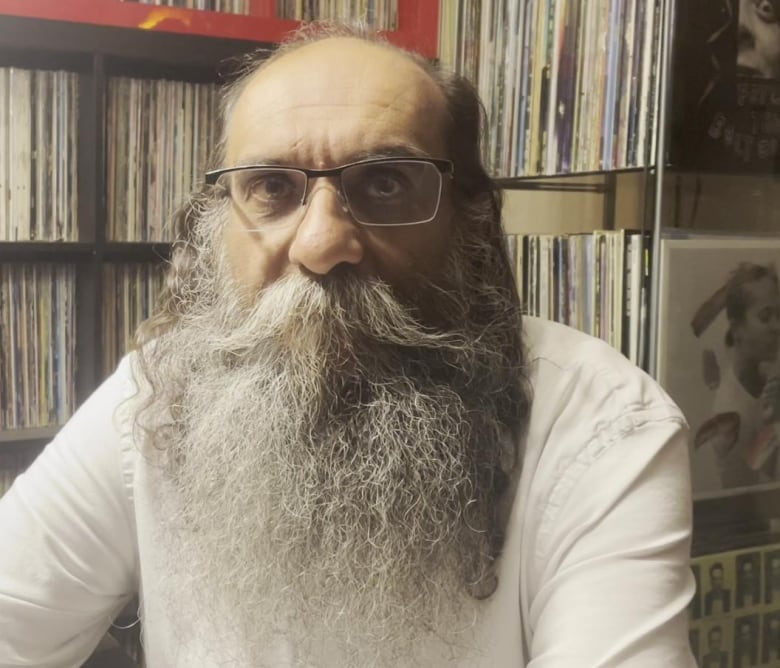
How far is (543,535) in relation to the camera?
853 mm

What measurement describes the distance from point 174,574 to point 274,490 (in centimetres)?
20

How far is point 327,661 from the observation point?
2.93ft

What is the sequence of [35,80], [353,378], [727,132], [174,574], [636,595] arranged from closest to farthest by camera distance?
1. [636,595]
2. [353,378]
3. [174,574]
4. [727,132]
5. [35,80]

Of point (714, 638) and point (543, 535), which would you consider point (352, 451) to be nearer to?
point (543, 535)

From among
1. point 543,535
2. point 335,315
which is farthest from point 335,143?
point 543,535

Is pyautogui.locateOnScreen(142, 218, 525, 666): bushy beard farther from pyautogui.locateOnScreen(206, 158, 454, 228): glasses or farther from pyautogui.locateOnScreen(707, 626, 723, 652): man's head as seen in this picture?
pyautogui.locateOnScreen(707, 626, 723, 652): man's head

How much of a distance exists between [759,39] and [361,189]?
792 mm

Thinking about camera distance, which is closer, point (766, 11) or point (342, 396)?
point (342, 396)

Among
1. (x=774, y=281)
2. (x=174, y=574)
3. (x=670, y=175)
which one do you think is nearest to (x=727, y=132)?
(x=670, y=175)

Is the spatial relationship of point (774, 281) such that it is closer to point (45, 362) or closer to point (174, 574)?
point (174, 574)

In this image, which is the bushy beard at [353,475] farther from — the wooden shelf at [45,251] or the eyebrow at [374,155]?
the wooden shelf at [45,251]

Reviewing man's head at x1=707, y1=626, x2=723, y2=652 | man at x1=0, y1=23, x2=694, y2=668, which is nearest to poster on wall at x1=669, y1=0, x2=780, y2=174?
man at x1=0, y1=23, x2=694, y2=668

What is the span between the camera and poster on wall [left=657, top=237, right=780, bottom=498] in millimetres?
1309

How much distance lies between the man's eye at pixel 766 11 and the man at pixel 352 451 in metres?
0.61
